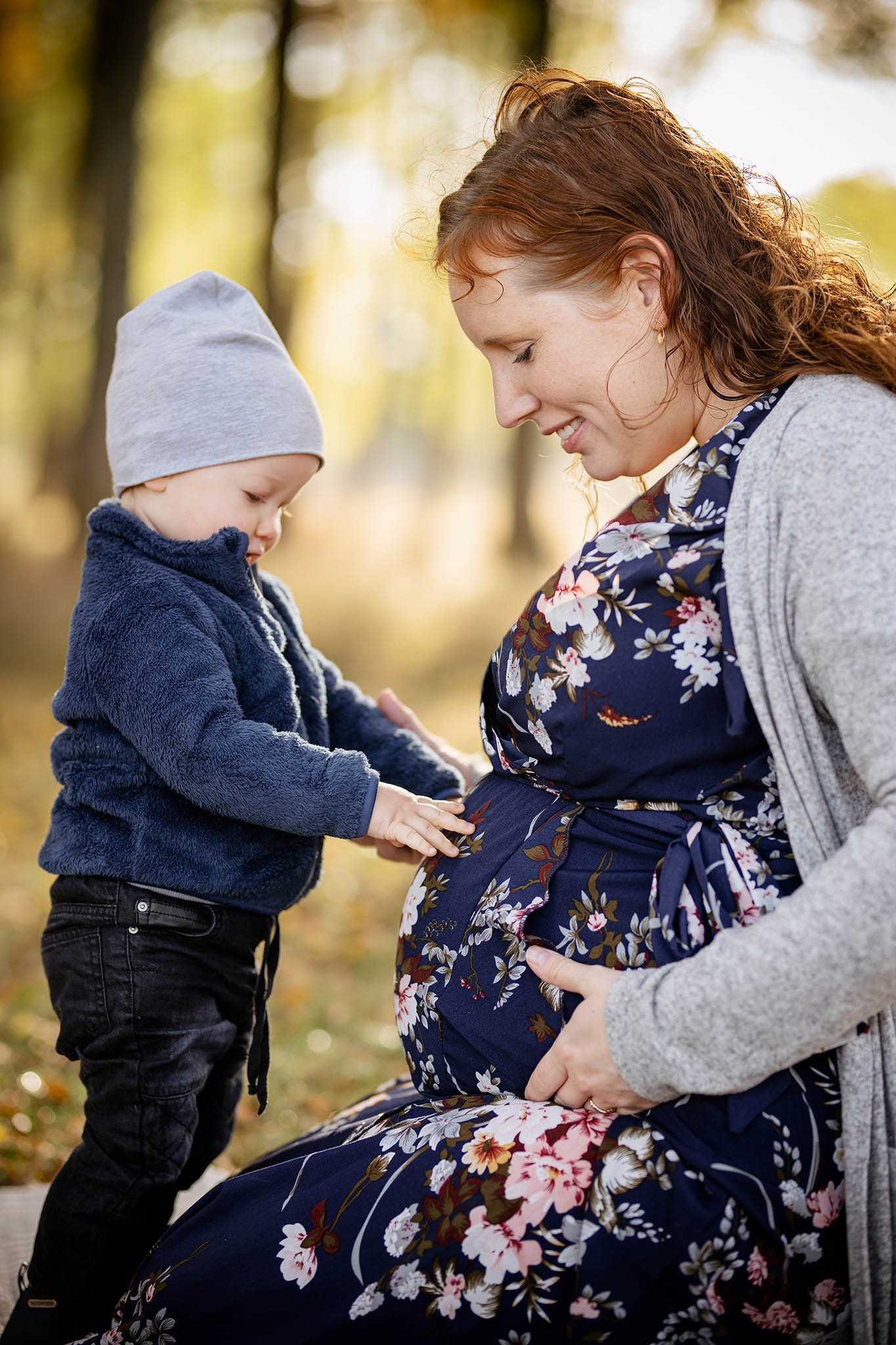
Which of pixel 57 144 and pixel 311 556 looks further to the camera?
pixel 57 144

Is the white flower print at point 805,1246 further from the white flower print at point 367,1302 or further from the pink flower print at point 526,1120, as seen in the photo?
the white flower print at point 367,1302

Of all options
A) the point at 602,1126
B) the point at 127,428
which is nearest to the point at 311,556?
the point at 127,428

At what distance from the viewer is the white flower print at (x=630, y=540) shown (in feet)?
5.50

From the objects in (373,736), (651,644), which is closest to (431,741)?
(373,736)

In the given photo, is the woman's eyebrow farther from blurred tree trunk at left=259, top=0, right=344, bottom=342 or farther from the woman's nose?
blurred tree trunk at left=259, top=0, right=344, bottom=342

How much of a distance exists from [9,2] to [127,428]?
39.2 ft

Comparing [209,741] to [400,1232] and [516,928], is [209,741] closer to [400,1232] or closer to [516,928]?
[516,928]

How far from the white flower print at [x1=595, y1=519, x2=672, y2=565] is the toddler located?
542mm

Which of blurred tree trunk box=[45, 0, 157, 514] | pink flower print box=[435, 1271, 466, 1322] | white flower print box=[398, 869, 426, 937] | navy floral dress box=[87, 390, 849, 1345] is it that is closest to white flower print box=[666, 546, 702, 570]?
navy floral dress box=[87, 390, 849, 1345]

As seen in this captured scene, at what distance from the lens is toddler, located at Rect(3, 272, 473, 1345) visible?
189 centimetres

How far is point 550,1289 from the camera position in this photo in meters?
1.49

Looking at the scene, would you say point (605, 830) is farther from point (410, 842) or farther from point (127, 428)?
point (127, 428)

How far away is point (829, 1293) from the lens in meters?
1.54

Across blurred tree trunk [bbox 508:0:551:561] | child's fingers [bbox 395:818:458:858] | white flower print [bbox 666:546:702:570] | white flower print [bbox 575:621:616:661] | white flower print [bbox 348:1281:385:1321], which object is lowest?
white flower print [bbox 348:1281:385:1321]
